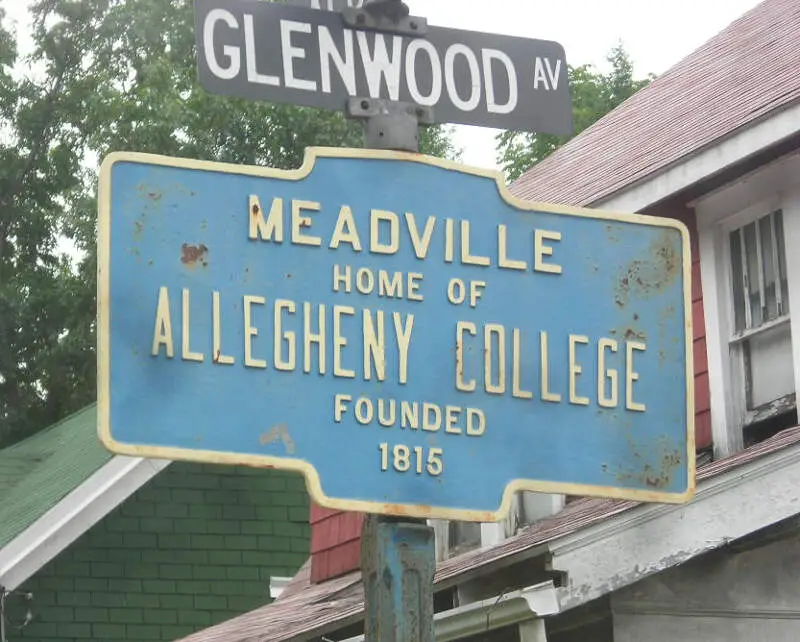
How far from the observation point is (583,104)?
101ft

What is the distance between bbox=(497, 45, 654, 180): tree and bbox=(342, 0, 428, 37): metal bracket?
2302 cm

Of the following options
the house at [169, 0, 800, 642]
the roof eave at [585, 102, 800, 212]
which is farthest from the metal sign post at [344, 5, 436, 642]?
the roof eave at [585, 102, 800, 212]

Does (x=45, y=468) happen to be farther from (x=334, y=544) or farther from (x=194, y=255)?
(x=194, y=255)

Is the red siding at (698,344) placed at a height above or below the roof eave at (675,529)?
above

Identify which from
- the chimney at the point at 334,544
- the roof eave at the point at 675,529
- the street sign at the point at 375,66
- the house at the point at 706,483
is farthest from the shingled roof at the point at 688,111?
the street sign at the point at 375,66

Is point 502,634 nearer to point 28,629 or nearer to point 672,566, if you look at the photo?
point 672,566

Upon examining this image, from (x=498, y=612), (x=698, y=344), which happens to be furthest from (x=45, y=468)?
(x=498, y=612)

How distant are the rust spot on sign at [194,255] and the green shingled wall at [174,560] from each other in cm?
1292

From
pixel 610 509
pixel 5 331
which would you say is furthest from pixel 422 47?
pixel 5 331

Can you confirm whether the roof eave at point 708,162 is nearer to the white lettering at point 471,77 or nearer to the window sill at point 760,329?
the window sill at point 760,329

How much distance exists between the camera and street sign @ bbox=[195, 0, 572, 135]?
16.1ft

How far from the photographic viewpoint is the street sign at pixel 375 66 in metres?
4.92

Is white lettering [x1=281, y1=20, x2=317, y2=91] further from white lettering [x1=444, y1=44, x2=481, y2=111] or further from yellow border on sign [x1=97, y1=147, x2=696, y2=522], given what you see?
white lettering [x1=444, y1=44, x2=481, y2=111]

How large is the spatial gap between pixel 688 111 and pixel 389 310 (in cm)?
808
